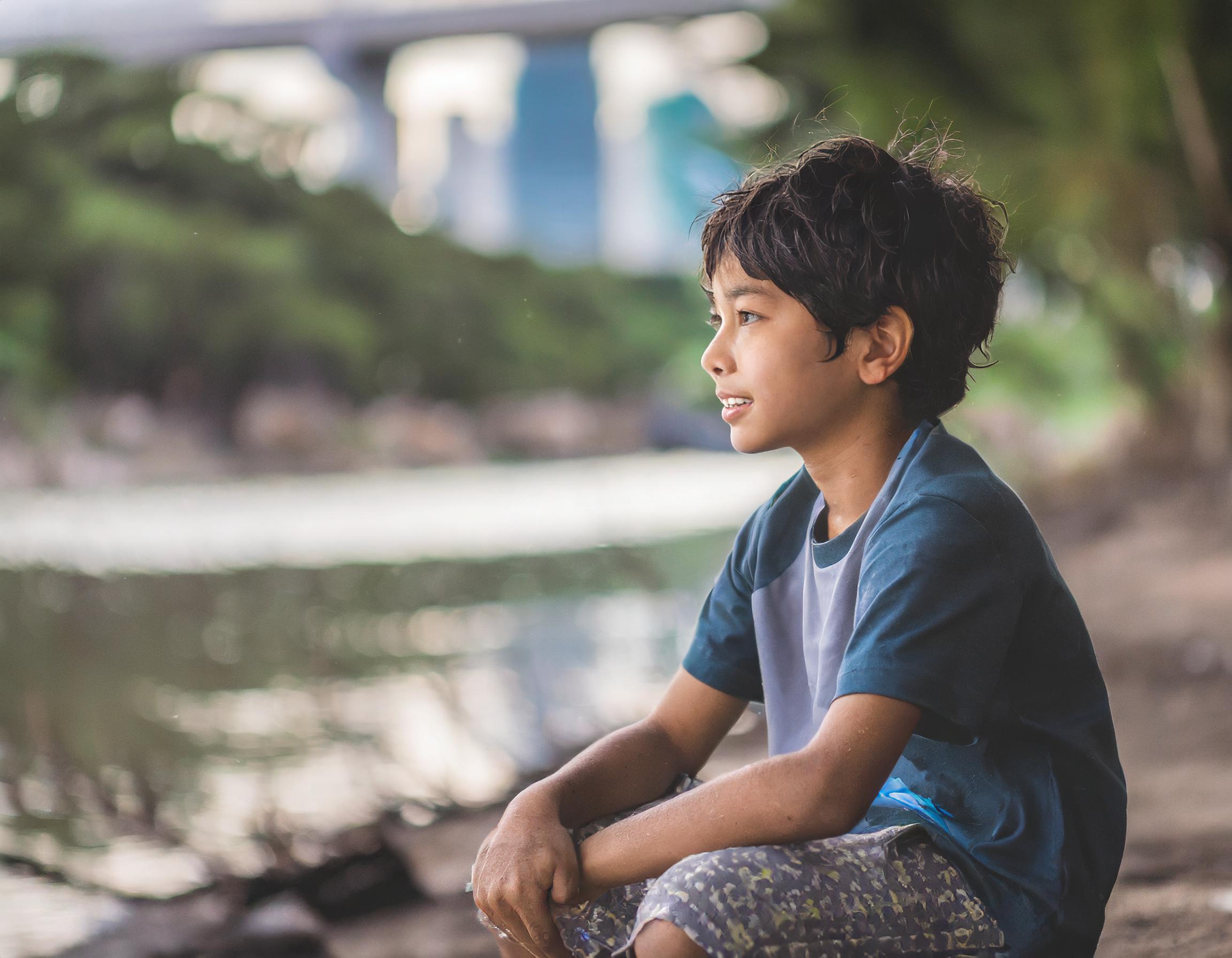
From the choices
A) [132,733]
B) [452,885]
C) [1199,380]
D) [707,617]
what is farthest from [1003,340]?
[707,617]

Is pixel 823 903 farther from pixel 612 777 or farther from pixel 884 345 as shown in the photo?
pixel 884 345

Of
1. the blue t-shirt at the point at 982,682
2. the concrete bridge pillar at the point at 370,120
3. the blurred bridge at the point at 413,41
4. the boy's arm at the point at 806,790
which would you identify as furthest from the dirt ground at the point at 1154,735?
the concrete bridge pillar at the point at 370,120

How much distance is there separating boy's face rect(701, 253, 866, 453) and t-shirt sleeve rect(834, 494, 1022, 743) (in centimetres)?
10

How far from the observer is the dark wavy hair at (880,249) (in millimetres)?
725

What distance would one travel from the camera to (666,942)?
1.94 ft

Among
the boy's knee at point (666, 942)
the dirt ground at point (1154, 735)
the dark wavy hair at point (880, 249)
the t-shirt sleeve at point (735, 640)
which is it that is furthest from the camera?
the dirt ground at point (1154, 735)

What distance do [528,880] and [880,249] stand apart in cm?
41

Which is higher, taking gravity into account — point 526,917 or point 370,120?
point 370,120

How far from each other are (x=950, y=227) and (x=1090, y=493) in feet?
14.3

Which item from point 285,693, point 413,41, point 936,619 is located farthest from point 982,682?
point 413,41

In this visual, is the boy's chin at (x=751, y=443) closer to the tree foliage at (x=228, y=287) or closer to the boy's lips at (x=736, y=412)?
the boy's lips at (x=736, y=412)

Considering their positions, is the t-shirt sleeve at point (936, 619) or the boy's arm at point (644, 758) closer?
the t-shirt sleeve at point (936, 619)

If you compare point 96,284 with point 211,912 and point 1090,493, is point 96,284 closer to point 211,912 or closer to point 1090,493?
point 1090,493

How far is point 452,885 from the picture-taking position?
1.55 m
